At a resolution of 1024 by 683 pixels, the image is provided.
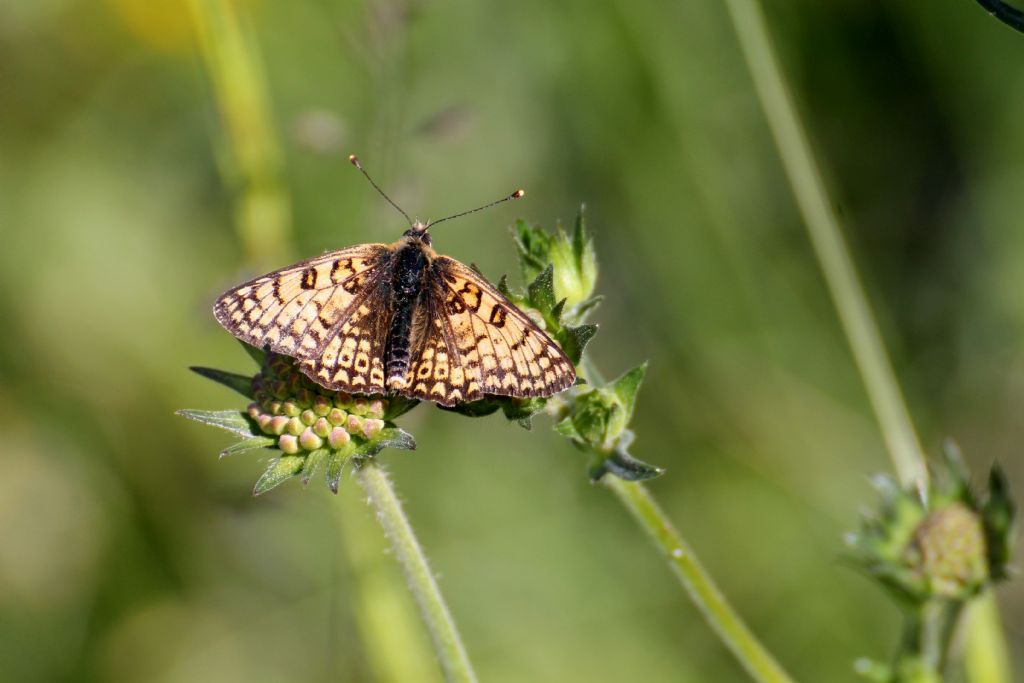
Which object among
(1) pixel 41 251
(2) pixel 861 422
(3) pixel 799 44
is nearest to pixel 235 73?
(1) pixel 41 251

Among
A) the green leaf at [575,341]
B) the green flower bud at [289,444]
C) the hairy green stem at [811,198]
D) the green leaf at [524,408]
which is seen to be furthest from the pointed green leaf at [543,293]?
the hairy green stem at [811,198]

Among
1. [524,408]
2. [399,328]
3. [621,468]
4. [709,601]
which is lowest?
[709,601]

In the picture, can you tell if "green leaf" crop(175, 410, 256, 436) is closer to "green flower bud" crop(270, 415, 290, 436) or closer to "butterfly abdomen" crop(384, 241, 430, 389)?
"green flower bud" crop(270, 415, 290, 436)

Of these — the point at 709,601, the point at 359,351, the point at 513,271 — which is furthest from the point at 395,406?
the point at 513,271

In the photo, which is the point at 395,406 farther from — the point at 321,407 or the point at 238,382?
the point at 238,382

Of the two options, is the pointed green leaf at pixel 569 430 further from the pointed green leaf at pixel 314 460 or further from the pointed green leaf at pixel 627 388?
the pointed green leaf at pixel 314 460

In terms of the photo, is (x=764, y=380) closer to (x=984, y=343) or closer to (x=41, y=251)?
(x=984, y=343)
